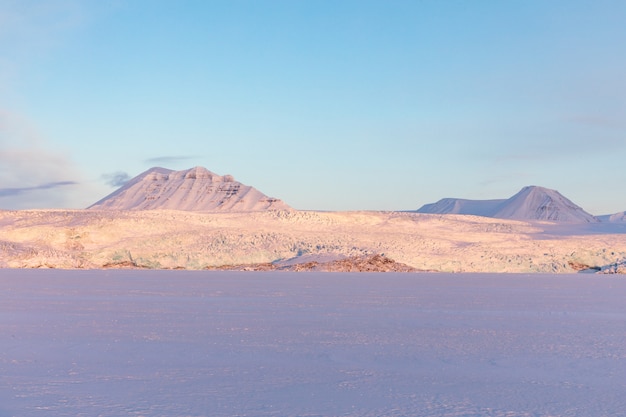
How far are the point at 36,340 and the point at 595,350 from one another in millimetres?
7874

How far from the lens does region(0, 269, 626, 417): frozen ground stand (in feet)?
20.4

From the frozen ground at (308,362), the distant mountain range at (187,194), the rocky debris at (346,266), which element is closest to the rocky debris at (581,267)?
the rocky debris at (346,266)

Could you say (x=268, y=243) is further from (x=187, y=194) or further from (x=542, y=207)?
(x=542, y=207)

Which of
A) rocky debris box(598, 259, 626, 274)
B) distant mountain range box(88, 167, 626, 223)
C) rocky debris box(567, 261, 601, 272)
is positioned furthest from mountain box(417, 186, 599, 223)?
rocky debris box(598, 259, 626, 274)

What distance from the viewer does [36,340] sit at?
10133mm

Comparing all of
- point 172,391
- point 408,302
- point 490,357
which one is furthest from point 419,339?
point 408,302

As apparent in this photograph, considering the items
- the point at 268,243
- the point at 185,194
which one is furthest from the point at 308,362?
the point at 185,194

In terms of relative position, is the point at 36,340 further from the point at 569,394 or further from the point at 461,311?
the point at 461,311

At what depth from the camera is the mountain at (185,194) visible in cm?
12288

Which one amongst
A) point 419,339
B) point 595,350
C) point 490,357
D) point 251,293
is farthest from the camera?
point 251,293

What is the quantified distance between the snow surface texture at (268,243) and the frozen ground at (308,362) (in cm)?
3804

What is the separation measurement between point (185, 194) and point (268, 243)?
76531 mm

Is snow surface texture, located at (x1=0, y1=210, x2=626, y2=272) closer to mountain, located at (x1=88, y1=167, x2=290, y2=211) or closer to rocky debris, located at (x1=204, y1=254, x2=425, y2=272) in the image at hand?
rocky debris, located at (x1=204, y1=254, x2=425, y2=272)

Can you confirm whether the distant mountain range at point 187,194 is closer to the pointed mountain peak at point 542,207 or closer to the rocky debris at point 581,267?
the pointed mountain peak at point 542,207
